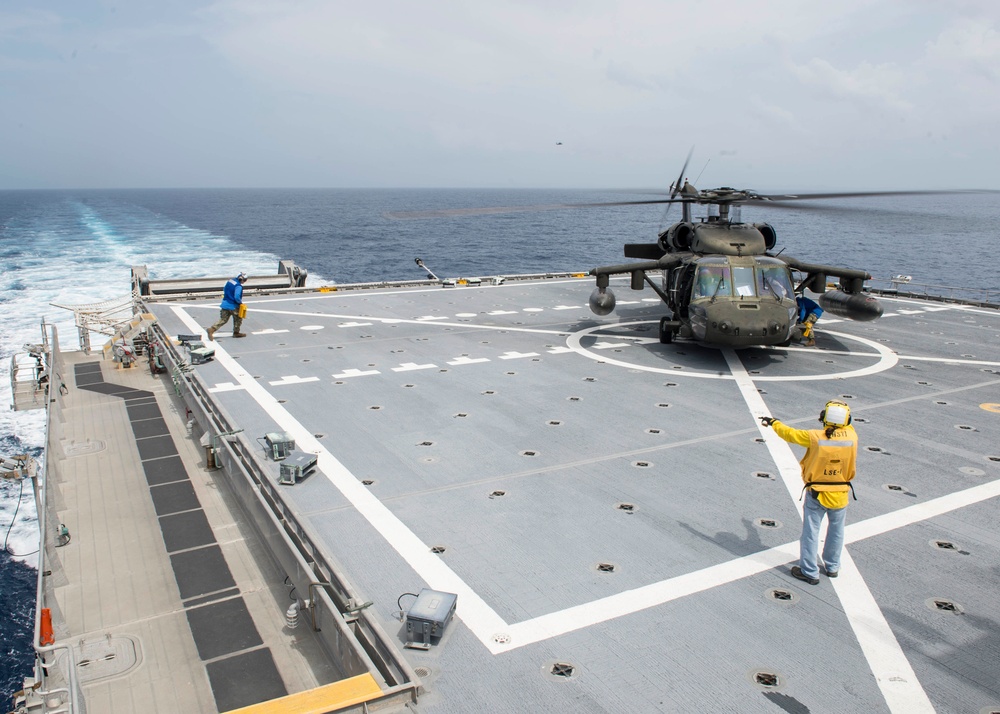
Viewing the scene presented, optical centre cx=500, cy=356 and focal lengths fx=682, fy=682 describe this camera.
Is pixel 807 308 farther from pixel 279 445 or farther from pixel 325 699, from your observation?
pixel 325 699

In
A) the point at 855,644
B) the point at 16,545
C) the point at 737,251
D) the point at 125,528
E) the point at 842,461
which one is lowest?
the point at 16,545

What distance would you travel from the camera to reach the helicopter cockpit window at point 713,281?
14.6 meters

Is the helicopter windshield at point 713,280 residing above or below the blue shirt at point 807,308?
above

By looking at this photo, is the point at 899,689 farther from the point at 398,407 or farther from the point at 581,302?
the point at 581,302

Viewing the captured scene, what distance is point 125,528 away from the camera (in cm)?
850

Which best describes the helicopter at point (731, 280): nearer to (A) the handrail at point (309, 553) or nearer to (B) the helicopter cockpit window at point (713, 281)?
(B) the helicopter cockpit window at point (713, 281)

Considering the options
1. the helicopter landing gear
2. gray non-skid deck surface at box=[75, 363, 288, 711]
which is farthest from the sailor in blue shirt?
the helicopter landing gear

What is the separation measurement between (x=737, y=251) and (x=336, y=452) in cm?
1032

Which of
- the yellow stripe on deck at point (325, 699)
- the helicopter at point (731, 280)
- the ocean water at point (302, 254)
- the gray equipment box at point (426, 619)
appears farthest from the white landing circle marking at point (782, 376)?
the yellow stripe on deck at point (325, 699)

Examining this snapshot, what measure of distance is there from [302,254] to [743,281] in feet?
174

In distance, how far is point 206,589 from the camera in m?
7.10

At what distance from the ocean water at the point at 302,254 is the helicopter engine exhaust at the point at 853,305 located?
1.94m

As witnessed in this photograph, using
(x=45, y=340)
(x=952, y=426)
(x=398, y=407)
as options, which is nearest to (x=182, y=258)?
(x=45, y=340)

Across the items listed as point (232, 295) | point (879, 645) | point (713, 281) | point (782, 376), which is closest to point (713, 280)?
point (713, 281)
